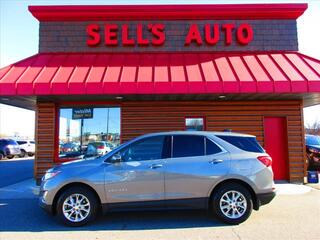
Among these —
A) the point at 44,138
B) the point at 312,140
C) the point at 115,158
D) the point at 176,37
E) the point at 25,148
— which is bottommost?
the point at 25,148

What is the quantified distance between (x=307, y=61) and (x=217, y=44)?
3088 mm

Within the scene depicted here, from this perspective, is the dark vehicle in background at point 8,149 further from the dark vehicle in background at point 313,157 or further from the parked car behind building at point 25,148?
the dark vehicle in background at point 313,157

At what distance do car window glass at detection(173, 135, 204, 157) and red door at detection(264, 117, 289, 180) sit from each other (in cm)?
547

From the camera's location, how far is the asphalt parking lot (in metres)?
5.72

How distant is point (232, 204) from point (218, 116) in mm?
5255

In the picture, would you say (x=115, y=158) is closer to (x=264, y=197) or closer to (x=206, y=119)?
(x=264, y=197)

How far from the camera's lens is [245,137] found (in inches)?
268

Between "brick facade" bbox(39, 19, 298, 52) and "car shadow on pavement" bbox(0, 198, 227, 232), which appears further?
"brick facade" bbox(39, 19, 298, 52)

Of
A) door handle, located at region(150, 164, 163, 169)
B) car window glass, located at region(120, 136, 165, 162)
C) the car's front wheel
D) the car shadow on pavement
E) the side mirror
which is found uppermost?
car window glass, located at region(120, 136, 165, 162)

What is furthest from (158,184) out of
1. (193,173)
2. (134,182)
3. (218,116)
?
(218,116)

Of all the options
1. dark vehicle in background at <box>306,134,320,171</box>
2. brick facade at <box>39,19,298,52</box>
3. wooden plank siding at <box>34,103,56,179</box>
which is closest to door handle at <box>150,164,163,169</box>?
wooden plank siding at <box>34,103,56,179</box>

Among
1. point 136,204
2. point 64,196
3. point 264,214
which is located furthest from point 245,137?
point 64,196

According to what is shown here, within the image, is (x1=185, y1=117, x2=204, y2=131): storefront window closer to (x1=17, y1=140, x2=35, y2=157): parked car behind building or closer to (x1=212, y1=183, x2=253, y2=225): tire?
(x1=212, y1=183, x2=253, y2=225): tire

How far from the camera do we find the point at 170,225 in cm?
634
